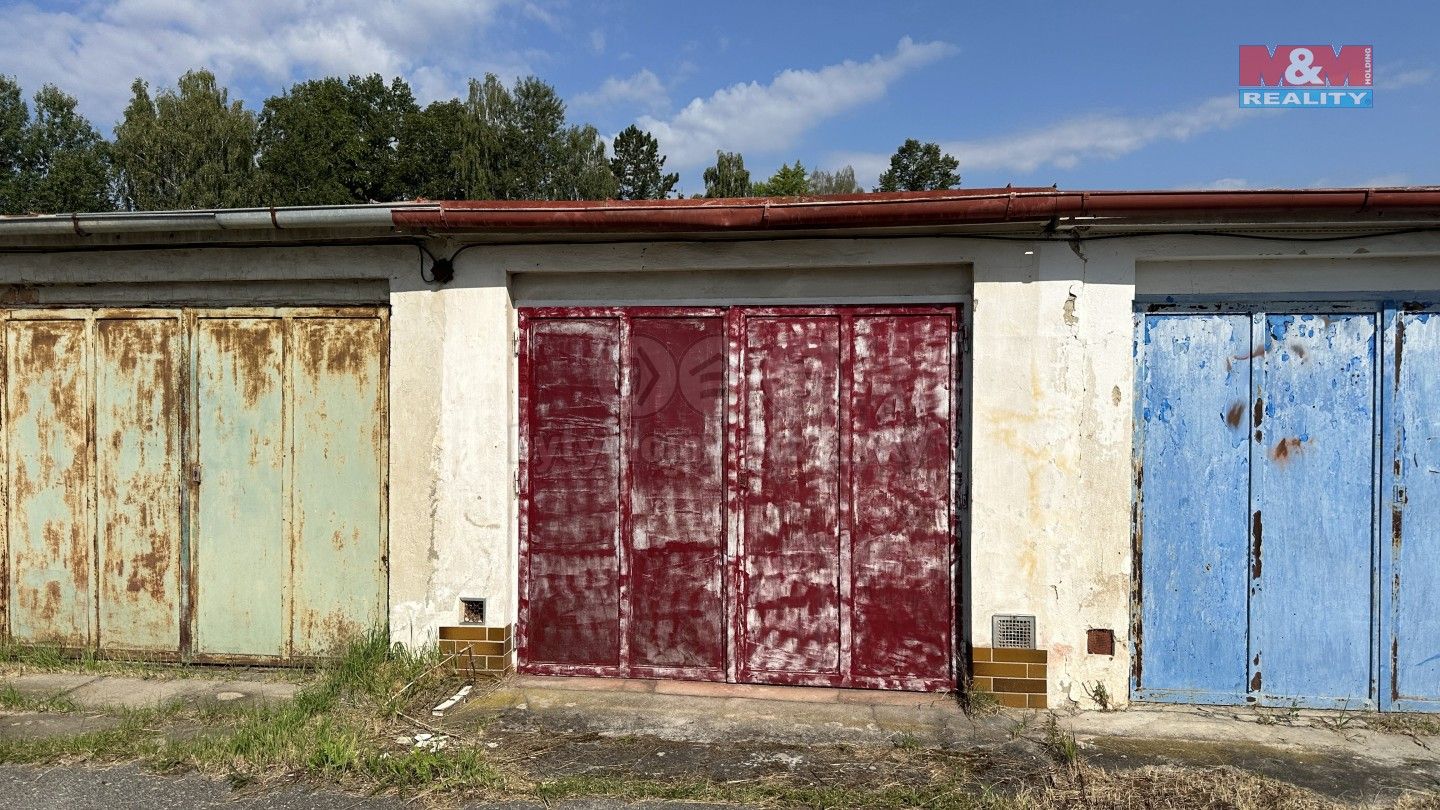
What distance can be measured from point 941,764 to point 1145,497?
6.20 feet

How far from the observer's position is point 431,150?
120 feet

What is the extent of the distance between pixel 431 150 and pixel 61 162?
1449 centimetres

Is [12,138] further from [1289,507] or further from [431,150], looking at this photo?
[1289,507]

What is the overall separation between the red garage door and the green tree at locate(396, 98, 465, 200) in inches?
1354

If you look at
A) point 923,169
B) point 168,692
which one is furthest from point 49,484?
point 923,169

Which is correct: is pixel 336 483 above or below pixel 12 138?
below

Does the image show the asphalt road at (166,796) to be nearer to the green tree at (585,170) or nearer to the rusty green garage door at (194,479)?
the rusty green garage door at (194,479)

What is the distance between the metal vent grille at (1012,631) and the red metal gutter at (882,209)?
2141 mm

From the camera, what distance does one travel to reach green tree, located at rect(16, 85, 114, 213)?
108 feet

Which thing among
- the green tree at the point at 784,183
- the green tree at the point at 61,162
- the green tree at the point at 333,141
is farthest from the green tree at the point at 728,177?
the green tree at the point at 61,162

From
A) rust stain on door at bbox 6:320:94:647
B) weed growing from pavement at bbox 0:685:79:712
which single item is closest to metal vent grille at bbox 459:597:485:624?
weed growing from pavement at bbox 0:685:79:712

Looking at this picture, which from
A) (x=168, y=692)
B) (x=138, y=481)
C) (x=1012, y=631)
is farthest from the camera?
(x=138, y=481)

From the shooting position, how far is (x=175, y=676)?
4.95 m

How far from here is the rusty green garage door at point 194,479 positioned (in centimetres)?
500
